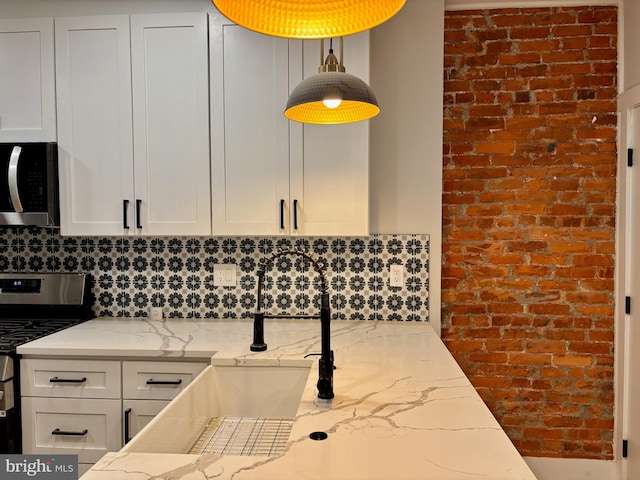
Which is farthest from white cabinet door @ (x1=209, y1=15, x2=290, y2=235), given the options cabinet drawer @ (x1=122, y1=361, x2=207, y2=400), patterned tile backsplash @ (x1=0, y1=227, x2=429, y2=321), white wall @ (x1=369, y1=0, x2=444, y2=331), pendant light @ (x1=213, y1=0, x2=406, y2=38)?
pendant light @ (x1=213, y1=0, x2=406, y2=38)

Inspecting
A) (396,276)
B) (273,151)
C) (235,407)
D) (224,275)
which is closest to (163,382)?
(235,407)

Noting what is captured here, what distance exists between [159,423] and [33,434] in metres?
1.18

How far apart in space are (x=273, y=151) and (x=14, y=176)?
1.26 metres

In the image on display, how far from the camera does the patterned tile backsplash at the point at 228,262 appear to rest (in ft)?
8.63

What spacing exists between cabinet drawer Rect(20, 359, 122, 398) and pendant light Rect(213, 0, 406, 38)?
1.69m

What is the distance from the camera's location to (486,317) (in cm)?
271

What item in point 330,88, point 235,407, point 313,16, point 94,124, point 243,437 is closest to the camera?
point 313,16

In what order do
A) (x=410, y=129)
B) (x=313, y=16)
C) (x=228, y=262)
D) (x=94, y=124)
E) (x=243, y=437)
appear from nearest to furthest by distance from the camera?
1. (x=313, y=16)
2. (x=243, y=437)
3. (x=94, y=124)
4. (x=410, y=129)
5. (x=228, y=262)

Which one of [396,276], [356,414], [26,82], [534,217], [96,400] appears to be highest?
[26,82]

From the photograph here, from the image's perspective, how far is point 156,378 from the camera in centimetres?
213

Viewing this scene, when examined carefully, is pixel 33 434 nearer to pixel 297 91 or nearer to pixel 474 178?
pixel 297 91

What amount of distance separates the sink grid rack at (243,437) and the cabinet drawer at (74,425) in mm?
611

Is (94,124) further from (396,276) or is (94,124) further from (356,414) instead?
(356,414)

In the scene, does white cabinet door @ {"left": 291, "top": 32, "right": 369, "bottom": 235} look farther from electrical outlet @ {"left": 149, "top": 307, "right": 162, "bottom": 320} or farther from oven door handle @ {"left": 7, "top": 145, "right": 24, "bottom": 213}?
oven door handle @ {"left": 7, "top": 145, "right": 24, "bottom": 213}
